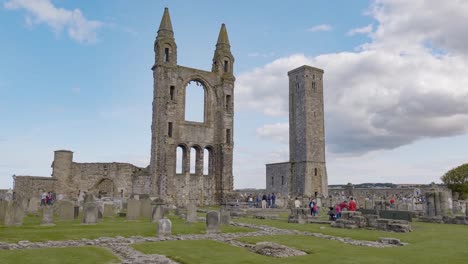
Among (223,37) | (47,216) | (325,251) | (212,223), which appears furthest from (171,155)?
(325,251)

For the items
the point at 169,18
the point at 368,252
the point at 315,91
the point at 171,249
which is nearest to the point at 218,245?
the point at 171,249

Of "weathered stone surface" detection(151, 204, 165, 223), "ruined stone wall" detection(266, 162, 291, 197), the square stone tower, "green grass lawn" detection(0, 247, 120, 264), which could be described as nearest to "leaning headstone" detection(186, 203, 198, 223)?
"weathered stone surface" detection(151, 204, 165, 223)

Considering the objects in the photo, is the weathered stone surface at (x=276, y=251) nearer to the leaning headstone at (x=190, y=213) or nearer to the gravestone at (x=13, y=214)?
the leaning headstone at (x=190, y=213)

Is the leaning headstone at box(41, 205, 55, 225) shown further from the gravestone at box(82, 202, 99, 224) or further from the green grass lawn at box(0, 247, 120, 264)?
the green grass lawn at box(0, 247, 120, 264)

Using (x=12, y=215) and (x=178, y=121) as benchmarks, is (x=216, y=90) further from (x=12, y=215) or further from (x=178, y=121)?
(x=12, y=215)

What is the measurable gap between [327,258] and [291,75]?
137 ft

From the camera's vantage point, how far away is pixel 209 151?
35.4 m

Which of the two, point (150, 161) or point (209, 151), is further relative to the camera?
point (209, 151)

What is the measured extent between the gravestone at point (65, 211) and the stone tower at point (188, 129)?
13.1m

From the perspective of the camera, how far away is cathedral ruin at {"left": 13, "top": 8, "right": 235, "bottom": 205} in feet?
105

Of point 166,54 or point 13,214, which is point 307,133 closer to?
point 166,54

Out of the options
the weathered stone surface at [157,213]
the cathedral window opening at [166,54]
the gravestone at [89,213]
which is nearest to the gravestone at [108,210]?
the weathered stone surface at [157,213]

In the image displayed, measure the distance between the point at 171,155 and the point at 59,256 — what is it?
2310cm

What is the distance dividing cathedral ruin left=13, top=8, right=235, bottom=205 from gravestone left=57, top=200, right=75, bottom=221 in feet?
44.1
